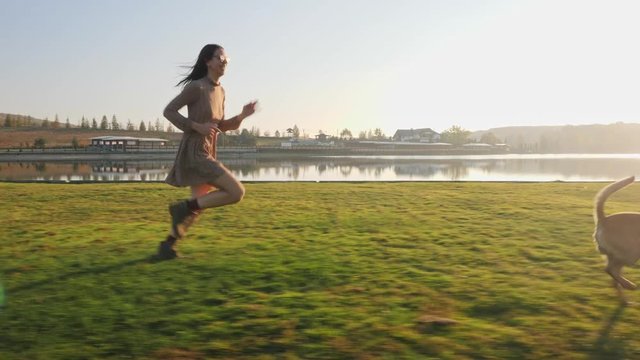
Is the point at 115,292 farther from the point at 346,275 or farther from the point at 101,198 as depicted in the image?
the point at 101,198

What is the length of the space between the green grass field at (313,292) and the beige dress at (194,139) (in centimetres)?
93

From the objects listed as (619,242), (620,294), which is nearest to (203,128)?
(619,242)

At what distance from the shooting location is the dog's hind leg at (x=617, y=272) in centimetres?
406

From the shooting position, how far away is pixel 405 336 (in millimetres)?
3162

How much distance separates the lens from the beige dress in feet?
17.5

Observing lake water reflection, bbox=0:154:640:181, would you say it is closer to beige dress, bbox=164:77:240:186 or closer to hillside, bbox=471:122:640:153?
beige dress, bbox=164:77:240:186

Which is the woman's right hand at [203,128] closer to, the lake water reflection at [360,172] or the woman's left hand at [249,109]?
the woman's left hand at [249,109]

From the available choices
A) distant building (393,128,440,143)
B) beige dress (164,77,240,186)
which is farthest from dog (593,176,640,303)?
distant building (393,128,440,143)

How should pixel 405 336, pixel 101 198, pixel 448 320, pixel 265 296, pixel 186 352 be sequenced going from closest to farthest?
pixel 186 352 → pixel 405 336 → pixel 448 320 → pixel 265 296 → pixel 101 198

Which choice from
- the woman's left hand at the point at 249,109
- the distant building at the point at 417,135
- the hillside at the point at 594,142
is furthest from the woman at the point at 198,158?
the distant building at the point at 417,135

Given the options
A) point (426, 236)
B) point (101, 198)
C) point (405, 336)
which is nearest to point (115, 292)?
point (405, 336)

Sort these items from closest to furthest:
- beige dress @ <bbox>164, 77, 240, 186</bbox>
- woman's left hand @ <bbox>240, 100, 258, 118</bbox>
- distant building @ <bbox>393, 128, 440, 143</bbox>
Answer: beige dress @ <bbox>164, 77, 240, 186</bbox> → woman's left hand @ <bbox>240, 100, 258, 118</bbox> → distant building @ <bbox>393, 128, 440, 143</bbox>

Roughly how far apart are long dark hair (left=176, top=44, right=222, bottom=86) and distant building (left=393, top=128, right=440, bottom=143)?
585 feet

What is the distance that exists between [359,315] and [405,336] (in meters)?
0.48
